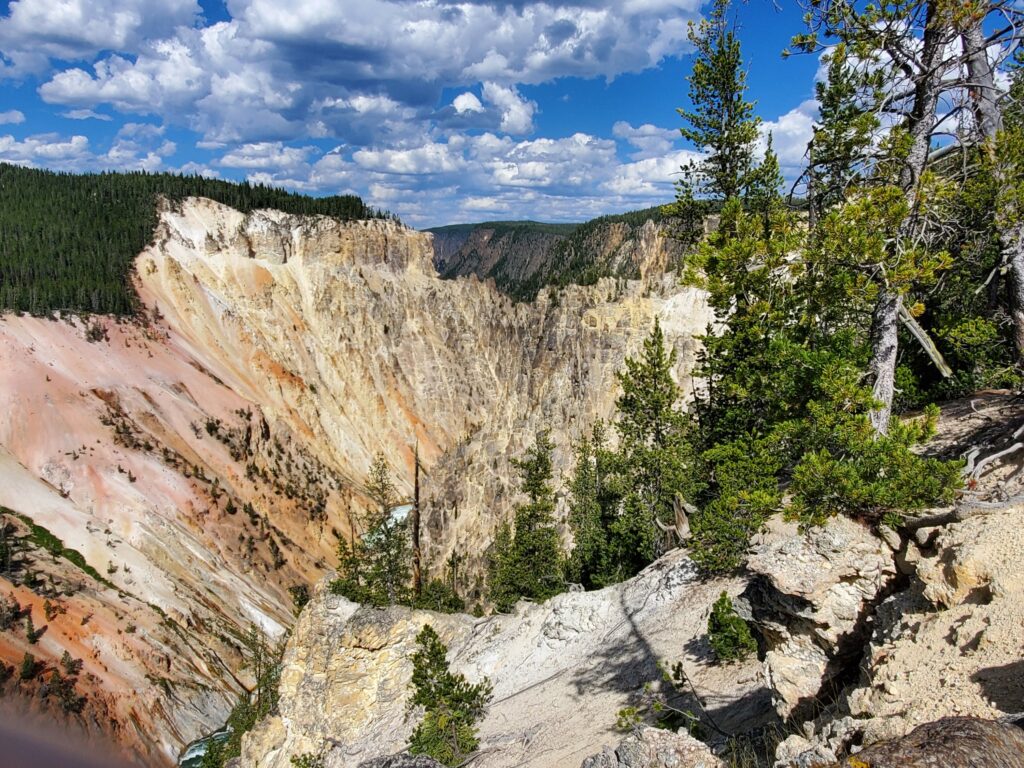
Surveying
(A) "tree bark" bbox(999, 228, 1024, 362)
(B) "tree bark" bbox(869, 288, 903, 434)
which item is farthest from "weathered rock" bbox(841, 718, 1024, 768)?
(A) "tree bark" bbox(999, 228, 1024, 362)

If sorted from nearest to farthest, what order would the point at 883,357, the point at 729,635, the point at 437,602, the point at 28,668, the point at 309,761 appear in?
1. the point at 883,357
2. the point at 729,635
3. the point at 309,761
4. the point at 28,668
5. the point at 437,602

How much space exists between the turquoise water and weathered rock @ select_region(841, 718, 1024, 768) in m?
37.6

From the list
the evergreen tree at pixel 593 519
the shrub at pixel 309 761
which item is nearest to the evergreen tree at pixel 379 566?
the shrub at pixel 309 761

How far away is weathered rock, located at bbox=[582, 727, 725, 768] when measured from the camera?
517 centimetres

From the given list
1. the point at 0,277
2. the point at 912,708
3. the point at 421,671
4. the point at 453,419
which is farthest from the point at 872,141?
the point at 453,419

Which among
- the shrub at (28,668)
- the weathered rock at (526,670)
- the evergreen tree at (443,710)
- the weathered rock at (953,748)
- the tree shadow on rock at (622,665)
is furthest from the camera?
the shrub at (28,668)

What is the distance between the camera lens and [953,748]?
11.8 feet

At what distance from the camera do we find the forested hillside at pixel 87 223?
61.1 meters

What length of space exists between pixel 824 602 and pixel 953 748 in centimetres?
360

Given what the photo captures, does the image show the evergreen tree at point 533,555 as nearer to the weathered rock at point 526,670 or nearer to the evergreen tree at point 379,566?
the evergreen tree at point 379,566

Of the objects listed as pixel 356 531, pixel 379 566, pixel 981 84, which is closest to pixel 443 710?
pixel 981 84

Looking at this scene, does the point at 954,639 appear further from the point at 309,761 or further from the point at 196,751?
the point at 196,751

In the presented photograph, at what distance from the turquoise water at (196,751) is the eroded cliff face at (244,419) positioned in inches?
50.5

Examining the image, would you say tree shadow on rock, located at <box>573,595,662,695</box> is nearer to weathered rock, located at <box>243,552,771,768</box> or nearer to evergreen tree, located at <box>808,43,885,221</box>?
weathered rock, located at <box>243,552,771,768</box>
